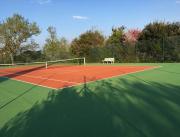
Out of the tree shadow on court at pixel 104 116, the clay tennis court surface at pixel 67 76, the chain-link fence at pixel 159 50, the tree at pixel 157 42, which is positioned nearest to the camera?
the tree shadow on court at pixel 104 116

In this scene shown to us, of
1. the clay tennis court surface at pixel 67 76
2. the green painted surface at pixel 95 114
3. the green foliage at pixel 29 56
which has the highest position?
the green foliage at pixel 29 56

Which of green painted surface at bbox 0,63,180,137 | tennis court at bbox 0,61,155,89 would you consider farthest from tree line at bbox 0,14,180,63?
green painted surface at bbox 0,63,180,137

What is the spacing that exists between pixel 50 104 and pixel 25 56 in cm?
3335

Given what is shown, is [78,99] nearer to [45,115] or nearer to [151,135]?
[45,115]

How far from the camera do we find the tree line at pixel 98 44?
82.8ft

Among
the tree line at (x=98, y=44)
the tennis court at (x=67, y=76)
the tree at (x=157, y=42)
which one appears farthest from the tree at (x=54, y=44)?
the tennis court at (x=67, y=76)

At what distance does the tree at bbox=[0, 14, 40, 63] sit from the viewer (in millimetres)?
39719

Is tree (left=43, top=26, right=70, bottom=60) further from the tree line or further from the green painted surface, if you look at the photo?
the green painted surface

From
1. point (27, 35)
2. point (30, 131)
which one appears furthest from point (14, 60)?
point (30, 131)

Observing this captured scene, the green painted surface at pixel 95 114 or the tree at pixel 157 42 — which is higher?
the tree at pixel 157 42

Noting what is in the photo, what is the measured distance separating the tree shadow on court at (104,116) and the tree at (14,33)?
1292 inches

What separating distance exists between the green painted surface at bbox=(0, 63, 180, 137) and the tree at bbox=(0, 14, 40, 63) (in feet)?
106

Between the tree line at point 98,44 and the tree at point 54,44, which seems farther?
the tree at point 54,44

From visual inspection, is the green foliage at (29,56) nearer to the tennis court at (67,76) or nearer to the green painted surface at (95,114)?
the tennis court at (67,76)
